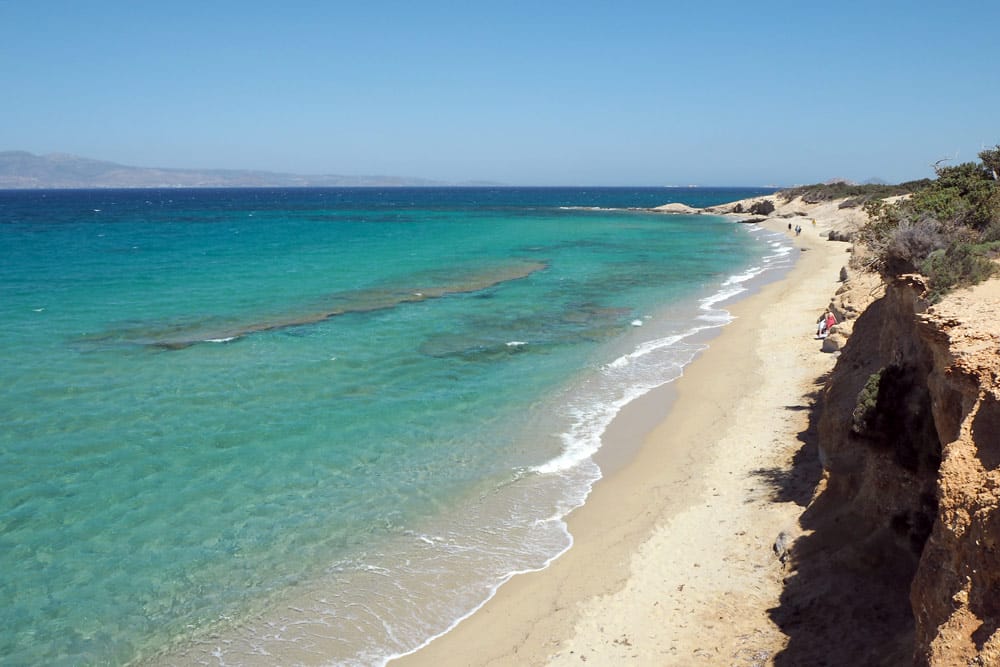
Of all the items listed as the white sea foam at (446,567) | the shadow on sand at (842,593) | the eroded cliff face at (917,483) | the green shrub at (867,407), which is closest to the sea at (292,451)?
the white sea foam at (446,567)

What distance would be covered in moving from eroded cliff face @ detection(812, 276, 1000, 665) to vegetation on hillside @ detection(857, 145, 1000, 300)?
29 centimetres

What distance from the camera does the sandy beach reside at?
8.23 m

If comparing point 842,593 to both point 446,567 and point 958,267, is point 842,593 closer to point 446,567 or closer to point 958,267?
point 958,267

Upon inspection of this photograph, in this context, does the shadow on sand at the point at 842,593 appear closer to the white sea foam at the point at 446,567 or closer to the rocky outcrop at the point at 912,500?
the rocky outcrop at the point at 912,500

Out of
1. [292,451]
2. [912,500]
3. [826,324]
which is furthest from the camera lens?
[826,324]

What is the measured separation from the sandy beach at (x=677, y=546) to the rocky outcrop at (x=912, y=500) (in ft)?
2.25

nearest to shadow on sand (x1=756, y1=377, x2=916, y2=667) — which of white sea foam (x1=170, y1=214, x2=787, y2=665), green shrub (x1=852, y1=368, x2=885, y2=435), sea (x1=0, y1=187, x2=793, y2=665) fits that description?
green shrub (x1=852, y1=368, x2=885, y2=435)

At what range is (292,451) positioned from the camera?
47.4ft

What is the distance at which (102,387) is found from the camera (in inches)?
720

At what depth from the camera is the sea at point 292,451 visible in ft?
30.5

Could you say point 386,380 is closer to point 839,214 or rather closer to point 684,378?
point 684,378

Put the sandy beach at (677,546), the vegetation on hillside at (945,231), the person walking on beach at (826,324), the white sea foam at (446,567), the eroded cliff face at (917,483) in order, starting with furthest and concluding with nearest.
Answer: the person walking on beach at (826,324), the white sea foam at (446,567), the sandy beach at (677,546), the vegetation on hillside at (945,231), the eroded cliff face at (917,483)

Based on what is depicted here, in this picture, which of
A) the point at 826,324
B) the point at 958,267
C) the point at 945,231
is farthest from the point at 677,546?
the point at 826,324

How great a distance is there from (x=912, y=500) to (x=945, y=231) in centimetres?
393
